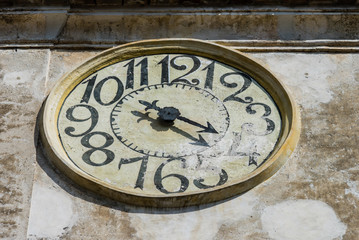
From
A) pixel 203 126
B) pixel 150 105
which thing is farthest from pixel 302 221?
pixel 150 105

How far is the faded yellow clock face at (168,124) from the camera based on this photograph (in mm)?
9070

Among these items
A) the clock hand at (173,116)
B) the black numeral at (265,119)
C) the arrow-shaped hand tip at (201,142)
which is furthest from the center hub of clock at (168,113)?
A: the black numeral at (265,119)

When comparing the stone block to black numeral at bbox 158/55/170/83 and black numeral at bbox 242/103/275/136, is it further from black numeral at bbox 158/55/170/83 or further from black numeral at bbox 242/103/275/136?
black numeral at bbox 242/103/275/136

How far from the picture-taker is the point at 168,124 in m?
9.49

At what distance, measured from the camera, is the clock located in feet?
29.5

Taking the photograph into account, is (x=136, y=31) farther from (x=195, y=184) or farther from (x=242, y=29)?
(x=195, y=184)

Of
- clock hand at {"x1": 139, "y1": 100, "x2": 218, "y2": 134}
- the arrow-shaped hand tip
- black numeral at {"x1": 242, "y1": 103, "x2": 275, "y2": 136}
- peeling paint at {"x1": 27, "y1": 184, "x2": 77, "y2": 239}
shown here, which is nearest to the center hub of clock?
clock hand at {"x1": 139, "y1": 100, "x2": 218, "y2": 134}

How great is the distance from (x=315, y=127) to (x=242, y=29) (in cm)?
117

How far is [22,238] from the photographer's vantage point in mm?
8711

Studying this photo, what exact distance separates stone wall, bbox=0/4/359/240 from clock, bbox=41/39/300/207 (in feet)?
0.40

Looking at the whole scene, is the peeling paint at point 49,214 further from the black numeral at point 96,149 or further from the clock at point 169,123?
the black numeral at point 96,149

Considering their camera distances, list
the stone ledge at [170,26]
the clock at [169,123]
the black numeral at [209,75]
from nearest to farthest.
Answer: the clock at [169,123] < the black numeral at [209,75] < the stone ledge at [170,26]

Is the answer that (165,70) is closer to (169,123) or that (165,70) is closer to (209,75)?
(209,75)

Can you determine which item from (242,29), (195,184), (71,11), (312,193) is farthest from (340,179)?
(71,11)
